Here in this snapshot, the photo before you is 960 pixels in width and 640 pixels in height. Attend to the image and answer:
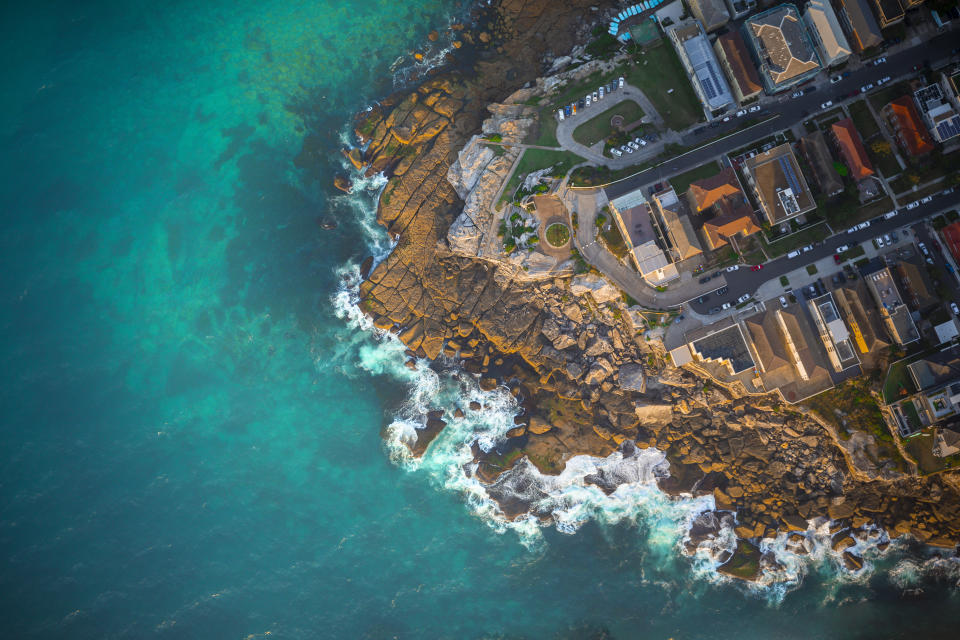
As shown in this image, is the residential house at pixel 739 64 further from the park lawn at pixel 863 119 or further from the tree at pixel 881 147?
the tree at pixel 881 147

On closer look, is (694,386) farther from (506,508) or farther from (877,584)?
(877,584)

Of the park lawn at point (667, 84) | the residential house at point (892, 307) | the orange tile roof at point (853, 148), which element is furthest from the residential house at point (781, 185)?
the residential house at point (892, 307)

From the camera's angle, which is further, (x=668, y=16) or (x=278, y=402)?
(x=278, y=402)

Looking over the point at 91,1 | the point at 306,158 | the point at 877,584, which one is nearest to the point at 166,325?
the point at 306,158

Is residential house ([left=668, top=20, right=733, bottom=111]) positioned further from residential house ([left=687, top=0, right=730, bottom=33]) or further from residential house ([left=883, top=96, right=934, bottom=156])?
residential house ([left=883, top=96, right=934, bottom=156])

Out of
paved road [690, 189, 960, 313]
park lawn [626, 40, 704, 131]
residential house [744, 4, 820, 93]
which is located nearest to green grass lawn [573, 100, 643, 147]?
park lawn [626, 40, 704, 131]
